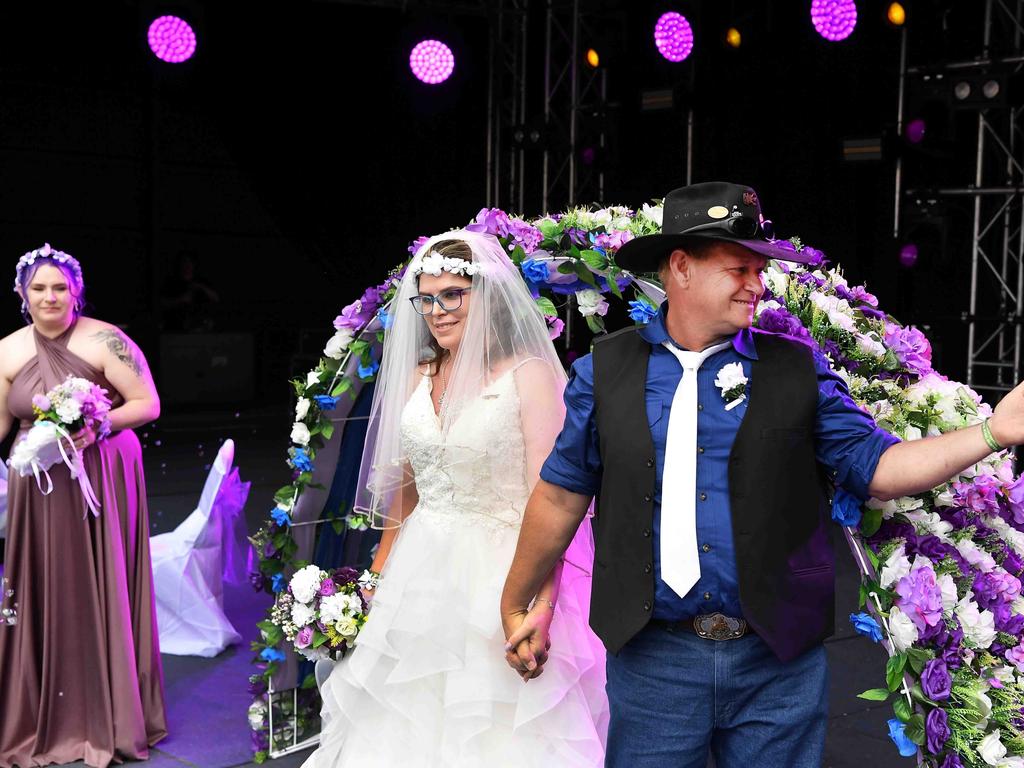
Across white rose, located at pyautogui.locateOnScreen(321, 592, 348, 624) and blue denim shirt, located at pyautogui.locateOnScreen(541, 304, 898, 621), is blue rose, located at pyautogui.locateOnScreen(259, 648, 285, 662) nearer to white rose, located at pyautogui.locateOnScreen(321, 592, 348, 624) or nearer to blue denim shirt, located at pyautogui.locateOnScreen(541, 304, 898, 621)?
white rose, located at pyautogui.locateOnScreen(321, 592, 348, 624)

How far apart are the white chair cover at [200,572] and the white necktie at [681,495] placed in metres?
3.99

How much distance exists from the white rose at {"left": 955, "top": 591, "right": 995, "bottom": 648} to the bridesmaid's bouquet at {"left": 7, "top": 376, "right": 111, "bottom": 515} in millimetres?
3226

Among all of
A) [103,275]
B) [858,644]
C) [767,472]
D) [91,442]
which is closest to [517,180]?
[103,275]

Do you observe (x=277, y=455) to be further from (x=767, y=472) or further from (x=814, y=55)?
(x=767, y=472)

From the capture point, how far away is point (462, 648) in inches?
137

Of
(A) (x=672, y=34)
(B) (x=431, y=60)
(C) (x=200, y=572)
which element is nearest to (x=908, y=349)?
(C) (x=200, y=572)

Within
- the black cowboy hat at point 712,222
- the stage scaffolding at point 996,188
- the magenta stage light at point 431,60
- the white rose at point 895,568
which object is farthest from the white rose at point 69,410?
the magenta stage light at point 431,60

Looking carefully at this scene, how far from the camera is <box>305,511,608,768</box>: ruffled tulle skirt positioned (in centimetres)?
335

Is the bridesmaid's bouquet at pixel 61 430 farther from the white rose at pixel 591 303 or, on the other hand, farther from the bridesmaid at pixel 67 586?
the white rose at pixel 591 303

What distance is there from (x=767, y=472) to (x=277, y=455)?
9580 millimetres

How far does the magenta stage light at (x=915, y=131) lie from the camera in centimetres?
962

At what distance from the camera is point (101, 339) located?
16.1 feet

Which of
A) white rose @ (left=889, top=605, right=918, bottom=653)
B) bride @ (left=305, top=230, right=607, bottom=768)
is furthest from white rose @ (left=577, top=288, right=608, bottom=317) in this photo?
white rose @ (left=889, top=605, right=918, bottom=653)

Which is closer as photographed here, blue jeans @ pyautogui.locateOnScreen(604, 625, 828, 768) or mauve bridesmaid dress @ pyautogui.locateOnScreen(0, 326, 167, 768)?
blue jeans @ pyautogui.locateOnScreen(604, 625, 828, 768)
